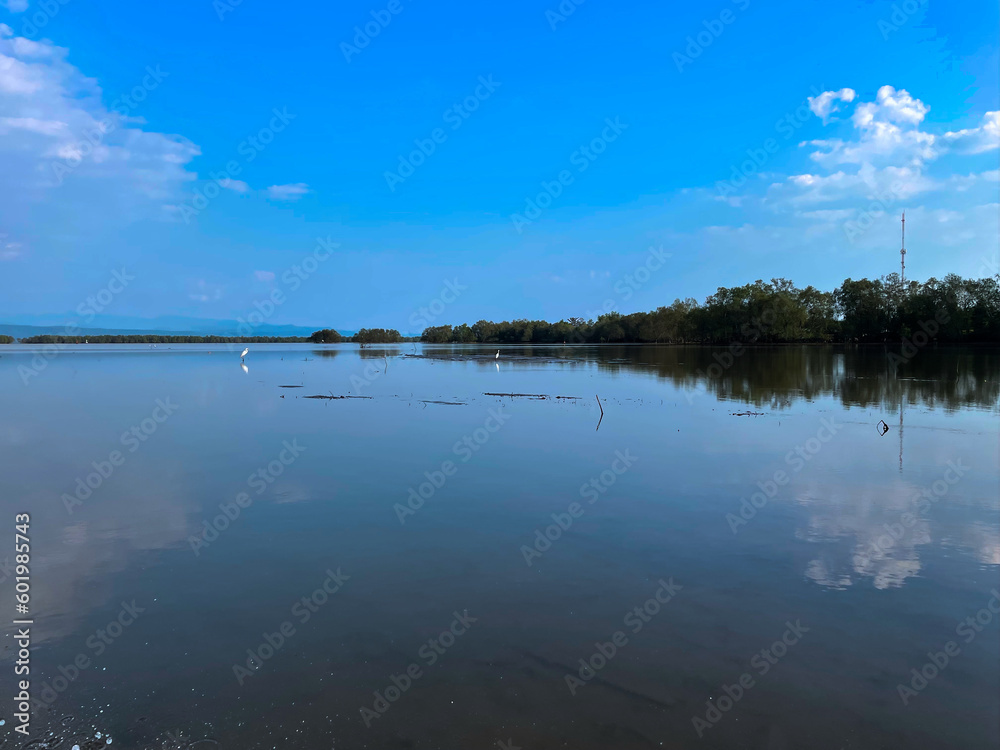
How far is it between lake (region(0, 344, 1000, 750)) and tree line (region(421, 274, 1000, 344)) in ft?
318

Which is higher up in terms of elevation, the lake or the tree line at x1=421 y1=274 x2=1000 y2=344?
the tree line at x1=421 y1=274 x2=1000 y2=344

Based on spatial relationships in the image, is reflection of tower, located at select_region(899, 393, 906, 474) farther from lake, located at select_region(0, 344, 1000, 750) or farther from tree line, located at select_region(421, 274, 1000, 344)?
tree line, located at select_region(421, 274, 1000, 344)

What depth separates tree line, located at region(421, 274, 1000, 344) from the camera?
90.4 meters

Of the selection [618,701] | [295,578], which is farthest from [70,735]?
[618,701]

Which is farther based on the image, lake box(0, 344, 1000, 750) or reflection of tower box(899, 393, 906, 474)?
reflection of tower box(899, 393, 906, 474)

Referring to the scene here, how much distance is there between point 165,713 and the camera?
4262 mm

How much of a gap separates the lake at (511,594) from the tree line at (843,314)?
9689 centimetres

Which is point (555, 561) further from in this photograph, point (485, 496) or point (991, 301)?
point (991, 301)

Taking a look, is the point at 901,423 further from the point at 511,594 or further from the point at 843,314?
the point at 843,314

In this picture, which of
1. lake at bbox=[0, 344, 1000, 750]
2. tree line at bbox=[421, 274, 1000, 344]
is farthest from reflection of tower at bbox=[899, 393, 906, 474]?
tree line at bbox=[421, 274, 1000, 344]

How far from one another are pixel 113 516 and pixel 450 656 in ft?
23.4

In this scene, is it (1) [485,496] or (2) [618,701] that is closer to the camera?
(2) [618,701]

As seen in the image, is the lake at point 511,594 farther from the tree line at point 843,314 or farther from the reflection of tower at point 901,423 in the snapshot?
the tree line at point 843,314

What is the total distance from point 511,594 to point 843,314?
12511 cm
